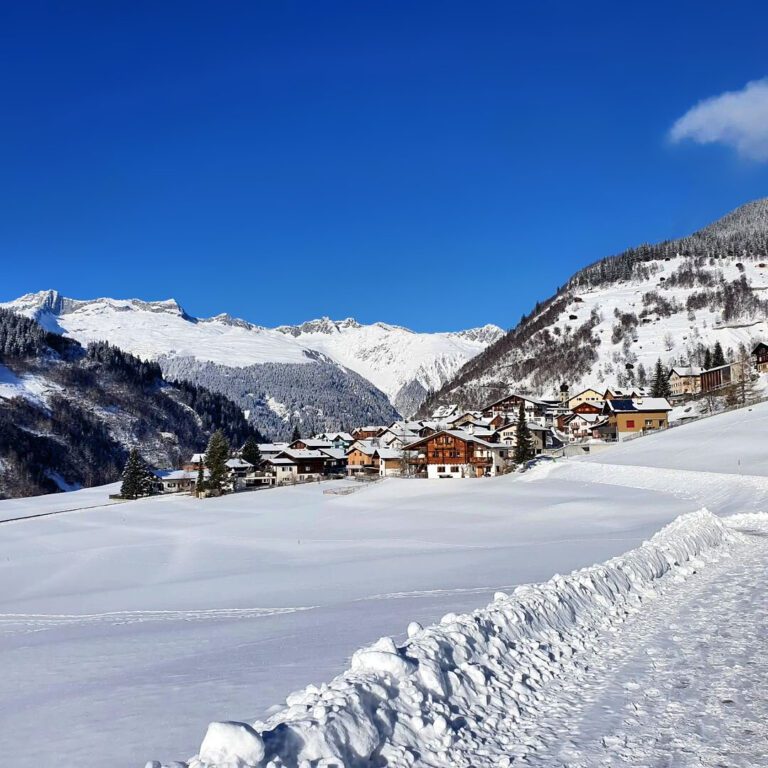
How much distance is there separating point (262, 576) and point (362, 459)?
84.3m

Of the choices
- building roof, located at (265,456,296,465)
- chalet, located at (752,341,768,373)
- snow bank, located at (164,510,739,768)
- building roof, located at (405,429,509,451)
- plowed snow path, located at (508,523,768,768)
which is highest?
chalet, located at (752,341,768,373)

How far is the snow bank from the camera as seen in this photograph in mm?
6348

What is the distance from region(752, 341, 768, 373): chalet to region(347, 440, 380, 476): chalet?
7493 cm

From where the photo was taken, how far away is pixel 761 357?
124062 millimetres

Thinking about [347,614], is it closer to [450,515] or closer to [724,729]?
[724,729]

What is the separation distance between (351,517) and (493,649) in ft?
164

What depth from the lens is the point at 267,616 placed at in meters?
19.1

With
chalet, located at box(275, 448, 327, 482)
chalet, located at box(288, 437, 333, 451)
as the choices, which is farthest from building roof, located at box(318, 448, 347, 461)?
chalet, located at box(288, 437, 333, 451)

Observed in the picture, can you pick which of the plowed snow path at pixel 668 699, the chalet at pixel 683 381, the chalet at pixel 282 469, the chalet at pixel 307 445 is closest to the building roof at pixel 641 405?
the chalet at pixel 683 381

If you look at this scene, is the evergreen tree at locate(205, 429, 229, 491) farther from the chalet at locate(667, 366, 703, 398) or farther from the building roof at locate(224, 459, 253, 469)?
the chalet at locate(667, 366, 703, 398)

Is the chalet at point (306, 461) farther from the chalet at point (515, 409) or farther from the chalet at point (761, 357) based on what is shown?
the chalet at point (761, 357)

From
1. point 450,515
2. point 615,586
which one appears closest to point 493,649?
point 615,586

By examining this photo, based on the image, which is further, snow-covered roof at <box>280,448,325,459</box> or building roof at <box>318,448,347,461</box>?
building roof at <box>318,448,347,461</box>

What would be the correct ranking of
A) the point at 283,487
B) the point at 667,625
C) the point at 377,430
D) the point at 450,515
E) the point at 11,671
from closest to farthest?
1. the point at 667,625
2. the point at 11,671
3. the point at 450,515
4. the point at 283,487
5. the point at 377,430
